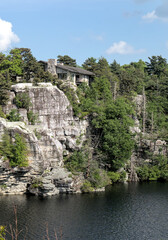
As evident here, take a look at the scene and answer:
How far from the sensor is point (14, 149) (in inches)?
2007

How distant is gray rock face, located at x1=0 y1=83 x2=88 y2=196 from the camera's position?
2042 inches

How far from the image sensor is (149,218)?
41281mm

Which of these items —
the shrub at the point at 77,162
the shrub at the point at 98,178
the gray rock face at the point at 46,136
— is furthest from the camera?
the shrub at the point at 77,162

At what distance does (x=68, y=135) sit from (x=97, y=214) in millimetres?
23228

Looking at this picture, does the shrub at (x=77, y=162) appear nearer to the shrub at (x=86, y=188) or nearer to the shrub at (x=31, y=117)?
the shrub at (x=86, y=188)

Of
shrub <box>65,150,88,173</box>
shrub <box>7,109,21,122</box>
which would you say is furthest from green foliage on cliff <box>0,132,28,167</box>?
Result: shrub <box>65,150,88,173</box>

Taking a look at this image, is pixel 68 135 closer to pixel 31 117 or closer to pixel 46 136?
pixel 46 136

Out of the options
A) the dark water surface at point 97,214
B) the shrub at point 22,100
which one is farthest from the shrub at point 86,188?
the shrub at point 22,100

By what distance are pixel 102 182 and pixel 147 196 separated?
27.5 ft

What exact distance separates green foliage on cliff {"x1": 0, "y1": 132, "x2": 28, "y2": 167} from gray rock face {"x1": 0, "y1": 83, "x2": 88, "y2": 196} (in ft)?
3.24

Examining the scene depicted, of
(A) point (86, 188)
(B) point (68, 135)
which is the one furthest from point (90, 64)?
(A) point (86, 188)

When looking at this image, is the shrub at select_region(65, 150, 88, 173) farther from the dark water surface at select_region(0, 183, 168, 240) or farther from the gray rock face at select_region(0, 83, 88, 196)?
the dark water surface at select_region(0, 183, 168, 240)

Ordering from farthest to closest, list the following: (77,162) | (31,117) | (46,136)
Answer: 1. (31,117)
2. (77,162)
3. (46,136)

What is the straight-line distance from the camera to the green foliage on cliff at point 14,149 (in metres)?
50.8
